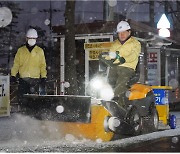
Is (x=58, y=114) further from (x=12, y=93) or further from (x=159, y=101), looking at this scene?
(x=12, y=93)

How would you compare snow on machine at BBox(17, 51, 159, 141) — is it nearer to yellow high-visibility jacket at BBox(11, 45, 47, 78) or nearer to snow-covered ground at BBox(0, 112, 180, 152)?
snow-covered ground at BBox(0, 112, 180, 152)

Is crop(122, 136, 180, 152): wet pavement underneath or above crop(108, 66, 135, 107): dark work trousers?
underneath

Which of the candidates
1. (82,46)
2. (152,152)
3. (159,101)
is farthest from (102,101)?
(82,46)

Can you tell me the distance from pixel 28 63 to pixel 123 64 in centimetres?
193

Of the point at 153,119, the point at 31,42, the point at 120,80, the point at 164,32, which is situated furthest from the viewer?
the point at 164,32

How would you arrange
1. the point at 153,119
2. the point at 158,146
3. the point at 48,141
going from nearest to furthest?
the point at 158,146 → the point at 48,141 → the point at 153,119

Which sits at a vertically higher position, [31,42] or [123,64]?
[31,42]

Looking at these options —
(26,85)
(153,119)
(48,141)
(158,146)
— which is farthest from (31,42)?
(158,146)

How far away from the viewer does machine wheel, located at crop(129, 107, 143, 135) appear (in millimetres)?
7664

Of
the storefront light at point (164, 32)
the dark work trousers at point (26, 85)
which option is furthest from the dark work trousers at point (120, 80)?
the storefront light at point (164, 32)

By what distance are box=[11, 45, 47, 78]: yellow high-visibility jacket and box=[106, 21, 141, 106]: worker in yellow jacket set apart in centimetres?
154

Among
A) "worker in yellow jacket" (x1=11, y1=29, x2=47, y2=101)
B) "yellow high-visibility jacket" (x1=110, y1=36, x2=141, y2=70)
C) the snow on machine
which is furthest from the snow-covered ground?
"yellow high-visibility jacket" (x1=110, y1=36, x2=141, y2=70)

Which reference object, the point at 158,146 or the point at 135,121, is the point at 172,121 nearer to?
the point at 135,121

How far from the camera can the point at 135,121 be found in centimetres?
782
